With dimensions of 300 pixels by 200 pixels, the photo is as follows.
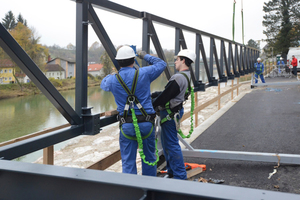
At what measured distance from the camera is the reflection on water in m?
2.80

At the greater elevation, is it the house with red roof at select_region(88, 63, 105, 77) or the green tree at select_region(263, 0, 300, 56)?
the green tree at select_region(263, 0, 300, 56)

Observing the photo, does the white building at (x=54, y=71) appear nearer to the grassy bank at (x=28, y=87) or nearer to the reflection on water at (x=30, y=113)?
the grassy bank at (x=28, y=87)

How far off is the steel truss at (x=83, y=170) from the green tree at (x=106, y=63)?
89 mm

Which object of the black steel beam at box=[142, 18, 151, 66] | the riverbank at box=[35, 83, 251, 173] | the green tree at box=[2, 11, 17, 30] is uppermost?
the black steel beam at box=[142, 18, 151, 66]

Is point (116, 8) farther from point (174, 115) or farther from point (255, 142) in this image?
point (255, 142)

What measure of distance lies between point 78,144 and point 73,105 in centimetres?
802

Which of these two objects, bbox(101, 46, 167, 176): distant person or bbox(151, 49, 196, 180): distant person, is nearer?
bbox(101, 46, 167, 176): distant person

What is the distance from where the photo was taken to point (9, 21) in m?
2.51

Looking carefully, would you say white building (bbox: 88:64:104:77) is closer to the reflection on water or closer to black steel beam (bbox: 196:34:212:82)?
the reflection on water

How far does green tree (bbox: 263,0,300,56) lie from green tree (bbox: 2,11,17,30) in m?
48.1

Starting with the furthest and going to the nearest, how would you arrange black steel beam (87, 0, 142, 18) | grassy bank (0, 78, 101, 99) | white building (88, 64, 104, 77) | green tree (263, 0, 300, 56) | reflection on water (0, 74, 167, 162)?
green tree (263, 0, 300, 56) < white building (88, 64, 104, 77) < black steel beam (87, 0, 142, 18) < reflection on water (0, 74, 167, 162) < grassy bank (0, 78, 101, 99)

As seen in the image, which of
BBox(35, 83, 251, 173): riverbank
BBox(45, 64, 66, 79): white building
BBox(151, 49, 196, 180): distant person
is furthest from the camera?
BBox(35, 83, 251, 173): riverbank

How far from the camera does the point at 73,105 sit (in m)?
3.46

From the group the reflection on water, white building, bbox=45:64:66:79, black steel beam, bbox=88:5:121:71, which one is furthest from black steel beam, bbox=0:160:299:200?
black steel beam, bbox=88:5:121:71
